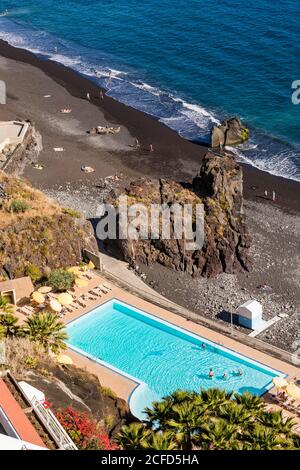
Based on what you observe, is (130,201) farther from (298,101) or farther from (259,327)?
(298,101)

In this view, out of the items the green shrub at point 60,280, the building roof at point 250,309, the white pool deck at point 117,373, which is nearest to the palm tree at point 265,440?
the white pool deck at point 117,373

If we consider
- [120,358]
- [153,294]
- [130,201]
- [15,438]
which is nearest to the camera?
[15,438]

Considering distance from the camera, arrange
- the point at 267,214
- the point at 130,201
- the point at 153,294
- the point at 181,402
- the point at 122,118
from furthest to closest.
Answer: the point at 122,118
the point at 267,214
the point at 130,201
the point at 153,294
the point at 181,402

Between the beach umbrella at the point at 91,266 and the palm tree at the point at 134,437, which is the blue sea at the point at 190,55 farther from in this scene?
the palm tree at the point at 134,437

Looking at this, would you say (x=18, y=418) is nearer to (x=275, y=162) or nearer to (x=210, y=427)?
(x=210, y=427)
